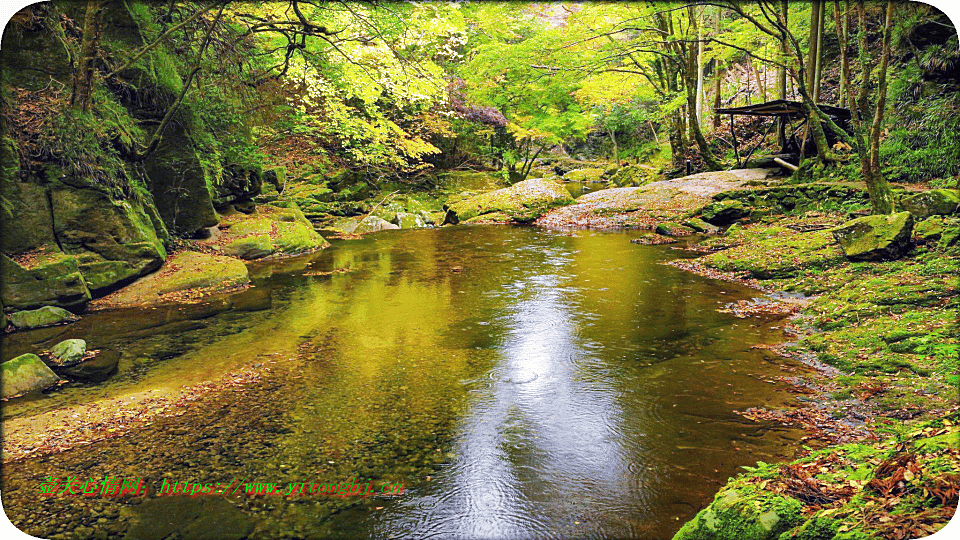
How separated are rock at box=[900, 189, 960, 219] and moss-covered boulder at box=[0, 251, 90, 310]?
13.3 metres

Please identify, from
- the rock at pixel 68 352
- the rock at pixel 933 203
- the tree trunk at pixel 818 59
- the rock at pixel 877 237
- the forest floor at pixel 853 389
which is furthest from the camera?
the tree trunk at pixel 818 59

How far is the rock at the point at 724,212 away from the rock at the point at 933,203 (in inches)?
196

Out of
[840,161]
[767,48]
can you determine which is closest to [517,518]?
[840,161]

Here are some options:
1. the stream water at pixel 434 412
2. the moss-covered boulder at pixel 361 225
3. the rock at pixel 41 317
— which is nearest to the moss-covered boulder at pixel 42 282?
the rock at pixel 41 317

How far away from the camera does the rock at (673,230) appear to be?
13.9 metres

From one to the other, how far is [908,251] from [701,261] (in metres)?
3.35

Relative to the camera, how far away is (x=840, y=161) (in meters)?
13.0

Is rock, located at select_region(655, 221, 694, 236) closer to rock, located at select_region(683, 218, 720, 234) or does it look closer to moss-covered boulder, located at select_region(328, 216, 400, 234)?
rock, located at select_region(683, 218, 720, 234)

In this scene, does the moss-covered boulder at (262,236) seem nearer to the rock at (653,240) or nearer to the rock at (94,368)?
the rock at (94,368)

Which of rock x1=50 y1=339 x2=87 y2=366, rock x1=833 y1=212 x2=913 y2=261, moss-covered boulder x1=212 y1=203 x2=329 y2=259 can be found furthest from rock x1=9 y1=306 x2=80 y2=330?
rock x1=833 y1=212 x2=913 y2=261

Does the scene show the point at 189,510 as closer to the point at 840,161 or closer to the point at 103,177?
the point at 103,177

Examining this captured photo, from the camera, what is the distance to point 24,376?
4.94 metres

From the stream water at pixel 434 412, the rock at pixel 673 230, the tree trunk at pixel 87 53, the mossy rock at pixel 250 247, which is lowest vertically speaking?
the stream water at pixel 434 412

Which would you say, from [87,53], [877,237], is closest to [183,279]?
[87,53]
